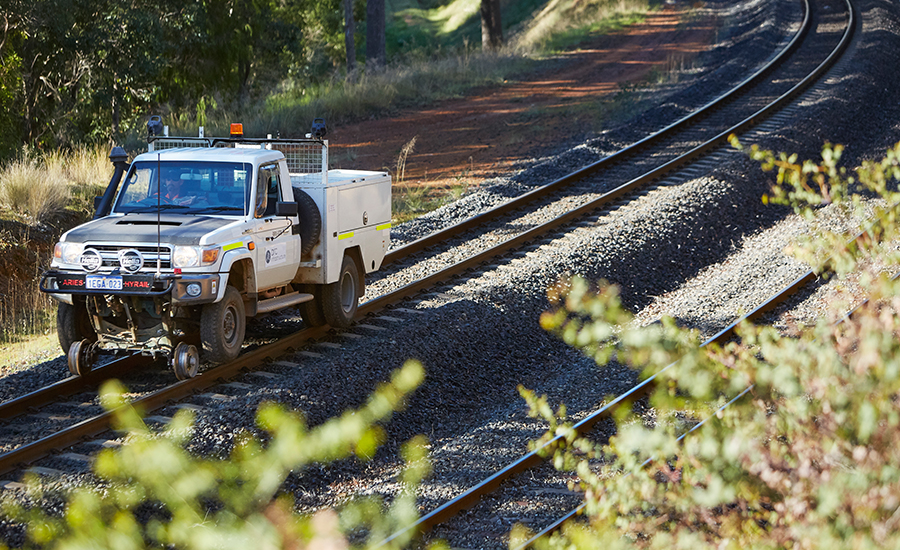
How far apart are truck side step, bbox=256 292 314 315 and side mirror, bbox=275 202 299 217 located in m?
1.12

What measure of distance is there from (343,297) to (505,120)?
14.8 m

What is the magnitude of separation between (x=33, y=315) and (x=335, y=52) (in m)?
40.7

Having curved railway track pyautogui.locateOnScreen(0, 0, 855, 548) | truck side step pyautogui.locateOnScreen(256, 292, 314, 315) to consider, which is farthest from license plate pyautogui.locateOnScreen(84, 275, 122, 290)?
truck side step pyautogui.locateOnScreen(256, 292, 314, 315)

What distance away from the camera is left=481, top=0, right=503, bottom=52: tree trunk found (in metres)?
39.8

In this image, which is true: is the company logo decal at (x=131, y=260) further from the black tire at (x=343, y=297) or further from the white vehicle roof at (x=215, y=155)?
the black tire at (x=343, y=297)

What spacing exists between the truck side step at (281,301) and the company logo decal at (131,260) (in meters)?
1.51

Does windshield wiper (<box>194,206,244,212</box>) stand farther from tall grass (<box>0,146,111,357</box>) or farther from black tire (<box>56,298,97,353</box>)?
tall grass (<box>0,146,111,357</box>)

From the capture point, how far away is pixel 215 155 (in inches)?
391

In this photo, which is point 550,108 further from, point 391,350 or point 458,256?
point 391,350

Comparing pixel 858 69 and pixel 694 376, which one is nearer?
pixel 694 376

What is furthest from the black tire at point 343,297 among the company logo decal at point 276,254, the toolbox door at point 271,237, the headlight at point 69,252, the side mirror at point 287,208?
the headlight at point 69,252

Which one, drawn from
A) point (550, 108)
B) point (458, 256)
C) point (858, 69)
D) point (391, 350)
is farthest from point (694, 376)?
point (858, 69)

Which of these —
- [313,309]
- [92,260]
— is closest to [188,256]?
[92,260]

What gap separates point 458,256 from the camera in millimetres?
14211
